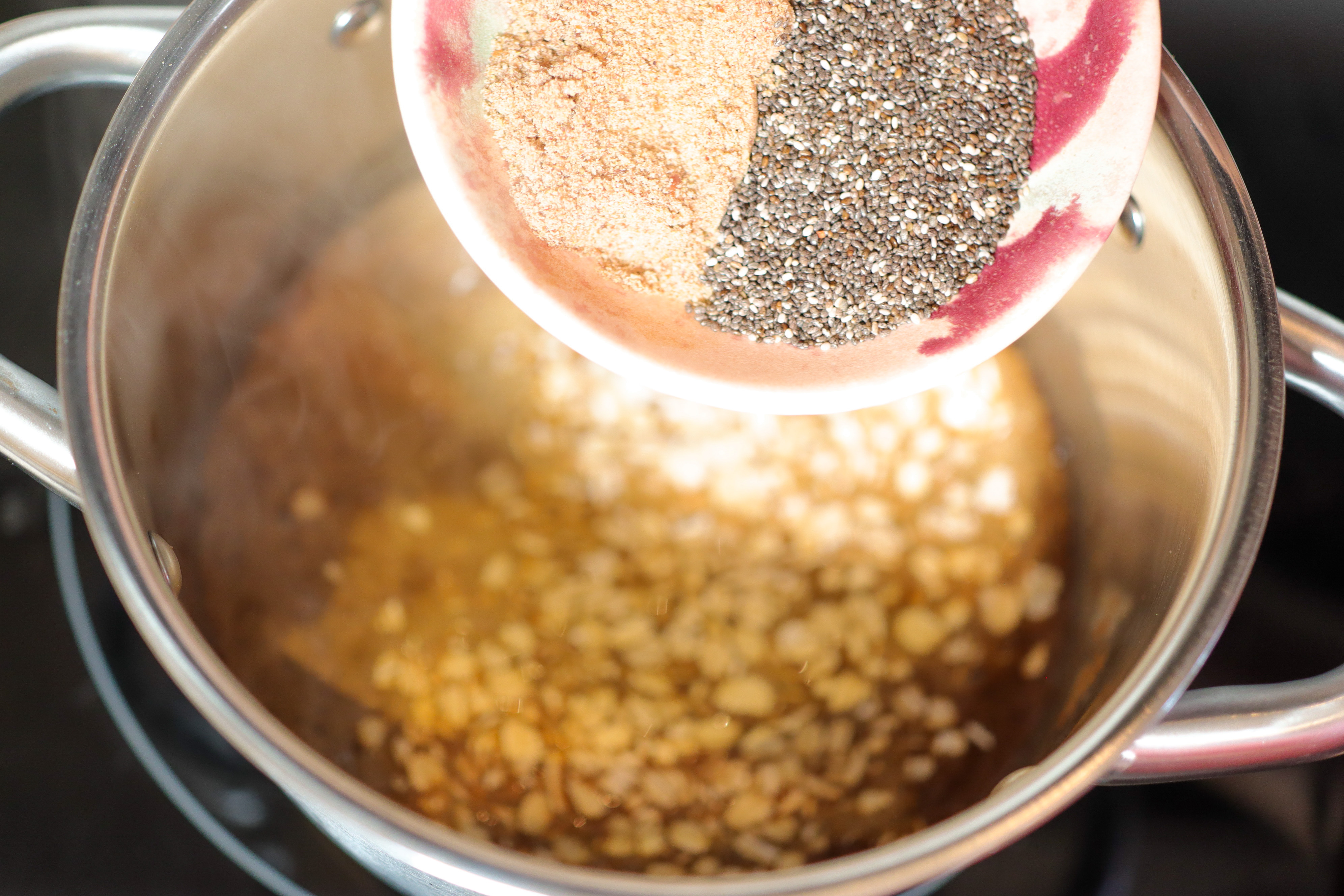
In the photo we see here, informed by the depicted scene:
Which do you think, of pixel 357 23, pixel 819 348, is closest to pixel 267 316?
pixel 357 23

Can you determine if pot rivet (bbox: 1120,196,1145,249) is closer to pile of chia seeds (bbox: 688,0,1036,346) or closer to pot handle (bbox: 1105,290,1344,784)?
pile of chia seeds (bbox: 688,0,1036,346)

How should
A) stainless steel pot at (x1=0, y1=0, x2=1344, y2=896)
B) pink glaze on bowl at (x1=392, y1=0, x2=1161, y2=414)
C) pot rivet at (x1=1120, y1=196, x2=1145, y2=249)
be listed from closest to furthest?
1. stainless steel pot at (x1=0, y1=0, x2=1344, y2=896)
2. pink glaze on bowl at (x1=392, y1=0, x2=1161, y2=414)
3. pot rivet at (x1=1120, y1=196, x2=1145, y2=249)

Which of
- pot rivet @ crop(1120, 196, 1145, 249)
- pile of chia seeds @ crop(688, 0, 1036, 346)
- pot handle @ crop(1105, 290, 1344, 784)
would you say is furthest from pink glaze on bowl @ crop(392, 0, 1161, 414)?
pot handle @ crop(1105, 290, 1344, 784)

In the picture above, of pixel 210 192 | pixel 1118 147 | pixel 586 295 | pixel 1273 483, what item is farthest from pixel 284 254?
pixel 1273 483

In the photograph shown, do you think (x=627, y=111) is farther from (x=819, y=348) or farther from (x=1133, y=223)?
(x=1133, y=223)

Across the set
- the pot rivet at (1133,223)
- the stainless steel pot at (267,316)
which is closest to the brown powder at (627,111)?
the stainless steel pot at (267,316)

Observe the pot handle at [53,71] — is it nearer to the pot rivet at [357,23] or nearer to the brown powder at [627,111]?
the pot rivet at [357,23]
